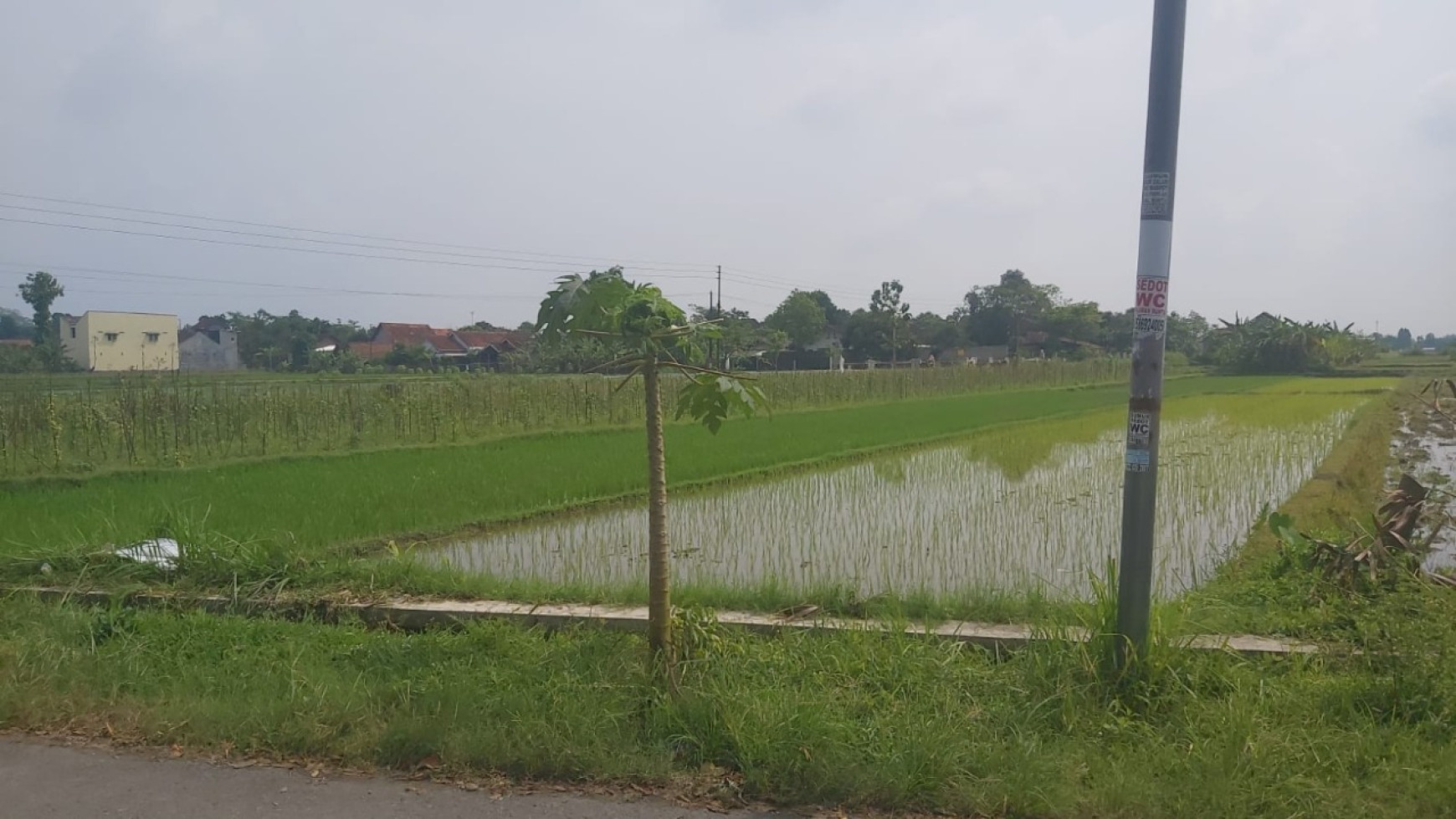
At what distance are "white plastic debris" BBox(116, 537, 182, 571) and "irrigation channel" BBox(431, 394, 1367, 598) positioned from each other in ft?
5.83

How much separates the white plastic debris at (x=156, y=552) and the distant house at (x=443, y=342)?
46.7m

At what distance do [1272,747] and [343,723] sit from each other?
3.63 metres

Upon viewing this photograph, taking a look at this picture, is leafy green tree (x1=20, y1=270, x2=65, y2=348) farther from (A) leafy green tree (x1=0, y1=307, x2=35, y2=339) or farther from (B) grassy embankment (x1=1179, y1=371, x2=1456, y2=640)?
(B) grassy embankment (x1=1179, y1=371, x2=1456, y2=640)

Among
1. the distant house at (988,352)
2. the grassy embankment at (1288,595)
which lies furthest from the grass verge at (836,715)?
the distant house at (988,352)

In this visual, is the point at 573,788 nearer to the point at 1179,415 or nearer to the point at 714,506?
the point at 714,506

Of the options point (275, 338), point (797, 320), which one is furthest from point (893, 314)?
point (275, 338)

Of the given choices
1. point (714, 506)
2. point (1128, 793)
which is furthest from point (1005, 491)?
point (1128, 793)

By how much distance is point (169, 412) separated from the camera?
15.5 metres

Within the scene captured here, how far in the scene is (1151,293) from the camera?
4020 mm

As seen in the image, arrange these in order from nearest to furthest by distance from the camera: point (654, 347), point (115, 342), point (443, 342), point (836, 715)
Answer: point (836, 715)
point (654, 347)
point (115, 342)
point (443, 342)

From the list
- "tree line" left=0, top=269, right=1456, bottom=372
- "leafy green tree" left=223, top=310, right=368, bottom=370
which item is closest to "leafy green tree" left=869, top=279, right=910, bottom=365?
"tree line" left=0, top=269, right=1456, bottom=372

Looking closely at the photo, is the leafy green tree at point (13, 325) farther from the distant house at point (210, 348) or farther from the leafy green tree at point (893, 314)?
the leafy green tree at point (893, 314)

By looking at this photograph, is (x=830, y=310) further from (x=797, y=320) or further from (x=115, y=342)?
(x=115, y=342)

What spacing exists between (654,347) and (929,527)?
6.06 m
